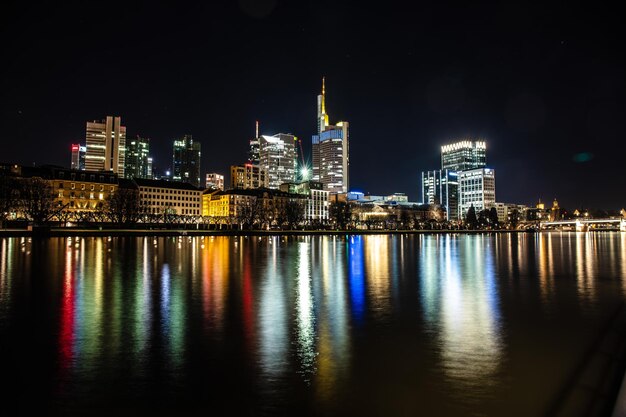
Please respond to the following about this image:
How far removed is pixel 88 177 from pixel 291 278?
14050 centimetres

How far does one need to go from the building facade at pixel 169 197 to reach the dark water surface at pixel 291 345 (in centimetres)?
15456

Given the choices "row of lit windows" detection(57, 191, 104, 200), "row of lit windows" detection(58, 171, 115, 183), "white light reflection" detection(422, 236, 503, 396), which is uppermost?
"row of lit windows" detection(58, 171, 115, 183)

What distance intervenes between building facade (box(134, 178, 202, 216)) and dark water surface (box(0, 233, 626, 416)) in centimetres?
15456

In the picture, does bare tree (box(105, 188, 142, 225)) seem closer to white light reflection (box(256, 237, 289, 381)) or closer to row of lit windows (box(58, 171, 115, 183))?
row of lit windows (box(58, 171, 115, 183))

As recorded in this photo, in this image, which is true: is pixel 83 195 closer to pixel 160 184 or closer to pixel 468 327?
pixel 160 184

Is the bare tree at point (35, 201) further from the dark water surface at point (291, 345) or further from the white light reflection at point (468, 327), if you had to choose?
the white light reflection at point (468, 327)

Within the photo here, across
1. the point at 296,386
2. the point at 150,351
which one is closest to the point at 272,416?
the point at 296,386

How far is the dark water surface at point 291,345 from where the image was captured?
8.17 metres

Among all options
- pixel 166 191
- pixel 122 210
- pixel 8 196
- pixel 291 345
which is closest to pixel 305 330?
pixel 291 345

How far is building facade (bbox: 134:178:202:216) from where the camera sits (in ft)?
565

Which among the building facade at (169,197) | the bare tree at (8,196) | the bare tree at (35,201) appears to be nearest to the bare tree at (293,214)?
the building facade at (169,197)

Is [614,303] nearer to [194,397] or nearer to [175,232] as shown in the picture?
[194,397]

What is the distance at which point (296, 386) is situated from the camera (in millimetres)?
8766


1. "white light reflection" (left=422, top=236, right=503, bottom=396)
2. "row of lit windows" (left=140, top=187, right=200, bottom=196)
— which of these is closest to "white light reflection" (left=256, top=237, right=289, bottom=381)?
"white light reflection" (left=422, top=236, right=503, bottom=396)
